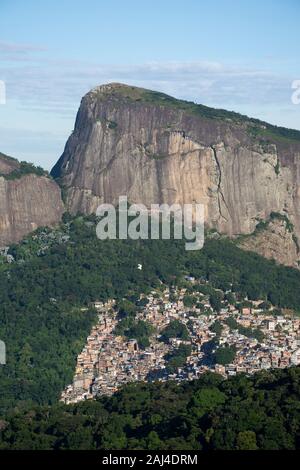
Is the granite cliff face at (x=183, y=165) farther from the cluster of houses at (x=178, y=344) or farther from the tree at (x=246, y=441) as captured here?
the tree at (x=246, y=441)

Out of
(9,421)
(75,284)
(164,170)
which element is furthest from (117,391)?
(164,170)

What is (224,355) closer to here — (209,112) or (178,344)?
(178,344)

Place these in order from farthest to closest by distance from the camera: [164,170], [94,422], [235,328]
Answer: [164,170]
[235,328]
[94,422]

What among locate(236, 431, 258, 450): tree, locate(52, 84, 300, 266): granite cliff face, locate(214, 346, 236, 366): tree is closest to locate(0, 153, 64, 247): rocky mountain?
locate(52, 84, 300, 266): granite cliff face

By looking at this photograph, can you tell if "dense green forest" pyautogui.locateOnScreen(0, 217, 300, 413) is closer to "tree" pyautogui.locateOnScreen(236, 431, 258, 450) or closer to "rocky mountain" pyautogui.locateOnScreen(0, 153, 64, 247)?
"rocky mountain" pyautogui.locateOnScreen(0, 153, 64, 247)

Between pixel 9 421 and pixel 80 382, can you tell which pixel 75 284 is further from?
pixel 9 421

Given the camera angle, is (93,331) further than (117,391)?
Yes
